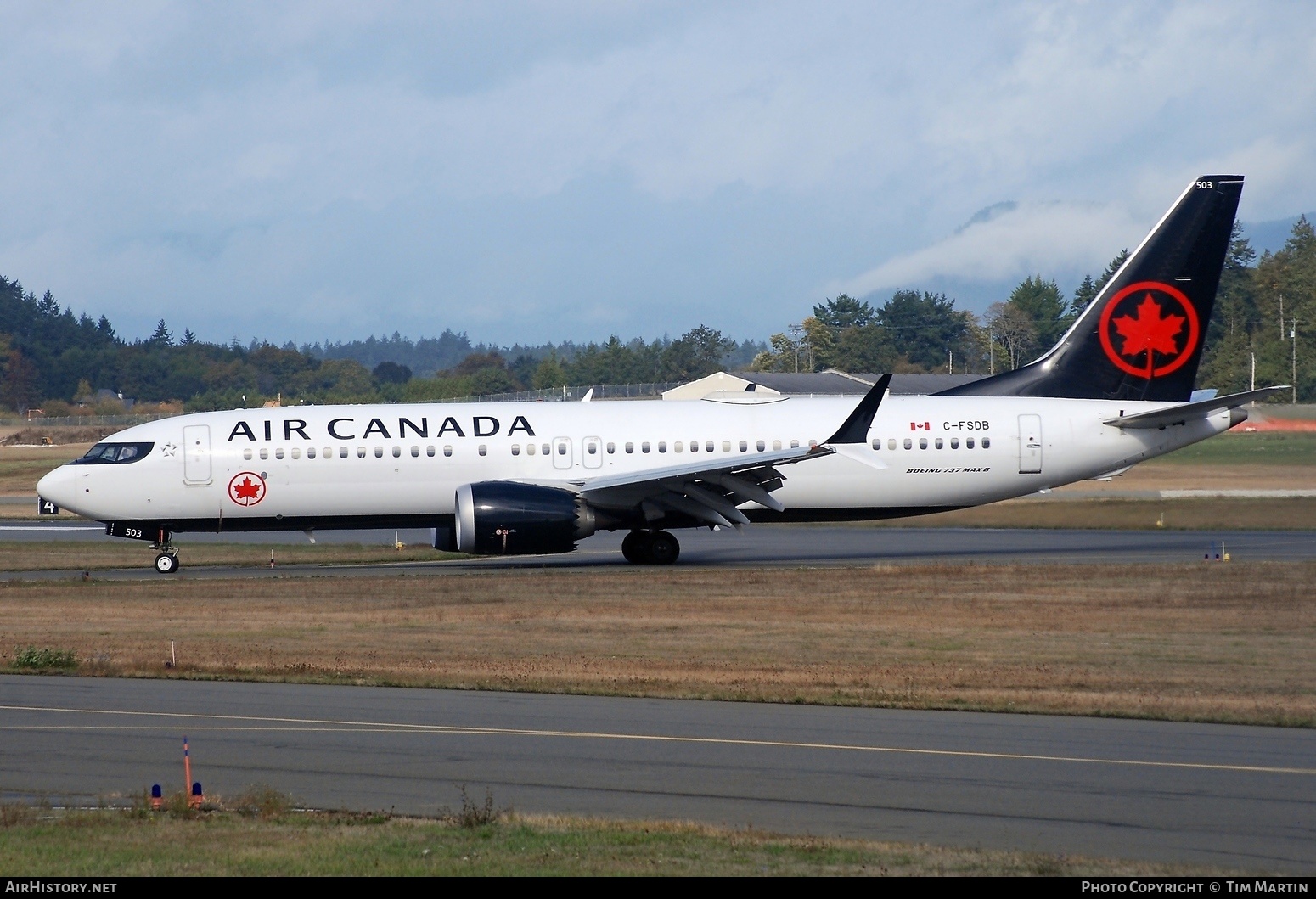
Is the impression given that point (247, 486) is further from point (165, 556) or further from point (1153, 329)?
point (1153, 329)

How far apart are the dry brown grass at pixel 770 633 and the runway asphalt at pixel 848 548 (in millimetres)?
2827

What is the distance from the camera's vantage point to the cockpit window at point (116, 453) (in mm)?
29344

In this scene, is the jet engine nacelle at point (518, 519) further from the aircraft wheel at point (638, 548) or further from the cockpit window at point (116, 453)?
the cockpit window at point (116, 453)

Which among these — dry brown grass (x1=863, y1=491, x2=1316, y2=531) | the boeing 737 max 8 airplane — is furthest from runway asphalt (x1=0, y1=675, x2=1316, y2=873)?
dry brown grass (x1=863, y1=491, x2=1316, y2=531)

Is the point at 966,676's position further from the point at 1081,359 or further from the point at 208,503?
the point at 208,503

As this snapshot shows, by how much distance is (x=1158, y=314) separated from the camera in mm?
30219

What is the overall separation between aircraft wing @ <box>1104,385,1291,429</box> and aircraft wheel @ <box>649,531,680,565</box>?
9731 mm

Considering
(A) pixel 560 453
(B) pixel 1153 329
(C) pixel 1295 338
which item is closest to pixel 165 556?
(A) pixel 560 453

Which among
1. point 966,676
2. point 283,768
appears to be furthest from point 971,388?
point 283,768

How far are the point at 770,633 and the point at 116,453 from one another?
16915mm

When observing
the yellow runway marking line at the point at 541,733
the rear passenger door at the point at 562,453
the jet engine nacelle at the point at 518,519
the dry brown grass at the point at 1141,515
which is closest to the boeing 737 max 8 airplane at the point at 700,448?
the rear passenger door at the point at 562,453

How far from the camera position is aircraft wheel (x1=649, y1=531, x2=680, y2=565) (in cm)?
2945

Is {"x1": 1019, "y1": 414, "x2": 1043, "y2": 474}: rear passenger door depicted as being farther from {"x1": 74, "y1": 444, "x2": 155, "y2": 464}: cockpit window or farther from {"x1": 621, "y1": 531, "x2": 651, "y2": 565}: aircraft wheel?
{"x1": 74, "y1": 444, "x2": 155, "y2": 464}: cockpit window

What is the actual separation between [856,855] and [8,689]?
1150 centimetres
